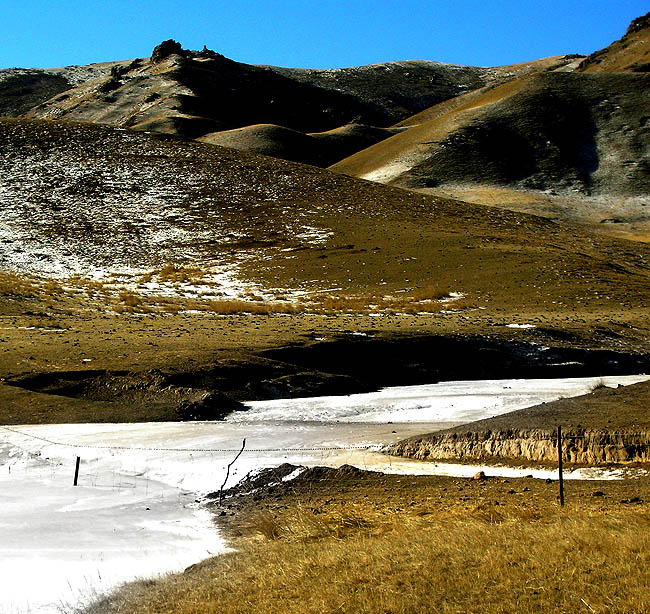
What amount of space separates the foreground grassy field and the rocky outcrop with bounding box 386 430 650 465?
176cm

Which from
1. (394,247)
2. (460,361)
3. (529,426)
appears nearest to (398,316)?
(460,361)

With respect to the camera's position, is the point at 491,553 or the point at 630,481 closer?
the point at 491,553

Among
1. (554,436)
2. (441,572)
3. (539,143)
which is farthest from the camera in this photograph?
(539,143)

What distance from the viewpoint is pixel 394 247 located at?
5300cm

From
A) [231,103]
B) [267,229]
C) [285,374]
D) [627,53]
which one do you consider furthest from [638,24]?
[285,374]

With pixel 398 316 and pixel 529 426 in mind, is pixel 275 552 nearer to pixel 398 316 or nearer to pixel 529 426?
pixel 529 426

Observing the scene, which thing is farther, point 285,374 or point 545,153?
point 545,153

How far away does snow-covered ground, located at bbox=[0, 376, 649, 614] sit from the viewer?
36.6ft

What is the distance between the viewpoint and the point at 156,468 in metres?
16.9

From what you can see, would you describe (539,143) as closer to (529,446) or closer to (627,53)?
(627,53)

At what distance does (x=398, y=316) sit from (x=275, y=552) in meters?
27.4

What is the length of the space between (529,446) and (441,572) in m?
7.31

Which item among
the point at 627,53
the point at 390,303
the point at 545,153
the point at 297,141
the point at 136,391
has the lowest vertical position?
the point at 136,391

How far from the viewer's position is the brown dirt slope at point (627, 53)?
442 ft
